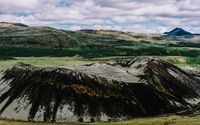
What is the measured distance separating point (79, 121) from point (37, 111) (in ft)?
60.6

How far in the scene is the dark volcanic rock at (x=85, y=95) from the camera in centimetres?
16538

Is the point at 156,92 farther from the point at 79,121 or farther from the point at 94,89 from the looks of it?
the point at 79,121

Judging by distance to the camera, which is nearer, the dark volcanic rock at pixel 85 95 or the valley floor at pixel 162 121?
the valley floor at pixel 162 121

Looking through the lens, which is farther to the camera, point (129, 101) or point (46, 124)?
point (129, 101)

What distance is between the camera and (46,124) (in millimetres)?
152125

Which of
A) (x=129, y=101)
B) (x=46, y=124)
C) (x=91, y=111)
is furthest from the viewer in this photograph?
(x=129, y=101)

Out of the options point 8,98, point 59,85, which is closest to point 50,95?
point 59,85

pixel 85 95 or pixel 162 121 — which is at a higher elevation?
pixel 85 95

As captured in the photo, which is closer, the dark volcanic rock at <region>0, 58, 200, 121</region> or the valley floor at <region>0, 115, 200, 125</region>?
the valley floor at <region>0, 115, 200, 125</region>

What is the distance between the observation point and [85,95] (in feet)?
568

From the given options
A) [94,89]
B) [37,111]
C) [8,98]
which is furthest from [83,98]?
[8,98]

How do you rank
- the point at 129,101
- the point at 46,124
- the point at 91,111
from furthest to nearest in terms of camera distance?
1. the point at 129,101
2. the point at 91,111
3. the point at 46,124

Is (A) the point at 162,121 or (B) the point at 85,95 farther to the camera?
(B) the point at 85,95

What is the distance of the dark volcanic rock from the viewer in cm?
16538
